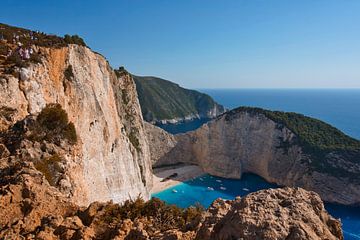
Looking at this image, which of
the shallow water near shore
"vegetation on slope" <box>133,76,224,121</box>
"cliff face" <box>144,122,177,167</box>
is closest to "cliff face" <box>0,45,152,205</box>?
the shallow water near shore

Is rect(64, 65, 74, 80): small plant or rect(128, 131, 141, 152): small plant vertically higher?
rect(64, 65, 74, 80): small plant

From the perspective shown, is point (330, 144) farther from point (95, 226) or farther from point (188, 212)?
point (95, 226)

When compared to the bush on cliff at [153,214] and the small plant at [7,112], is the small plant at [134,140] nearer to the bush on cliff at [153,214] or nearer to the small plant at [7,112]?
the small plant at [7,112]

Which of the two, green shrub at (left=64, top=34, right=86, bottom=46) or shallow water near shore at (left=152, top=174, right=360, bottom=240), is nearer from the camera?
green shrub at (left=64, top=34, right=86, bottom=46)

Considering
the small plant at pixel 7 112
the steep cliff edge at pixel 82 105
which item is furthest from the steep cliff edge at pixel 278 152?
the small plant at pixel 7 112

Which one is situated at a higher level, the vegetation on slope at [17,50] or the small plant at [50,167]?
the vegetation on slope at [17,50]

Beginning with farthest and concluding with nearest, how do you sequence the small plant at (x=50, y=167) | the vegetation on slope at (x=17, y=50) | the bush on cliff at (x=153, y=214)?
the vegetation on slope at (x=17, y=50) < the small plant at (x=50, y=167) < the bush on cliff at (x=153, y=214)

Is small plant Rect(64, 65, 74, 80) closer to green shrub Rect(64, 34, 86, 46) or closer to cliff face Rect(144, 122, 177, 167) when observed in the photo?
green shrub Rect(64, 34, 86, 46)

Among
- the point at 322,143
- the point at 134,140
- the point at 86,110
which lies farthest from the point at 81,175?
the point at 322,143

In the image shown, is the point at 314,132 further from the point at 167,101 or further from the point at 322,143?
the point at 167,101
